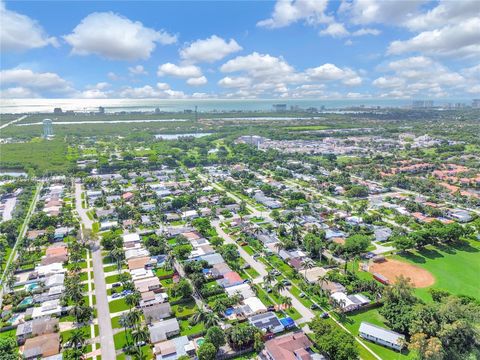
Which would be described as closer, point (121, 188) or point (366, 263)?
point (366, 263)

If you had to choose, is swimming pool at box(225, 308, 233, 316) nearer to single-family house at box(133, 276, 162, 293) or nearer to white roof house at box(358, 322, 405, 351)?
single-family house at box(133, 276, 162, 293)

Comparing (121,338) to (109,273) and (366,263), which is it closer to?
(109,273)

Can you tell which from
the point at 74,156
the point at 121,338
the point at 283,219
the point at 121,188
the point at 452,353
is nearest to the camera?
the point at 452,353

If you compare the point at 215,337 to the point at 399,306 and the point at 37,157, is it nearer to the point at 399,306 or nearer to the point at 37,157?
the point at 399,306

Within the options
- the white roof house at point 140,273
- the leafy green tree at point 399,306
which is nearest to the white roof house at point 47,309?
the white roof house at point 140,273

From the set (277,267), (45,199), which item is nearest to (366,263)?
(277,267)

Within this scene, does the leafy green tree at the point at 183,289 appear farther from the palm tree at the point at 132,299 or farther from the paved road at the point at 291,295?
the paved road at the point at 291,295
